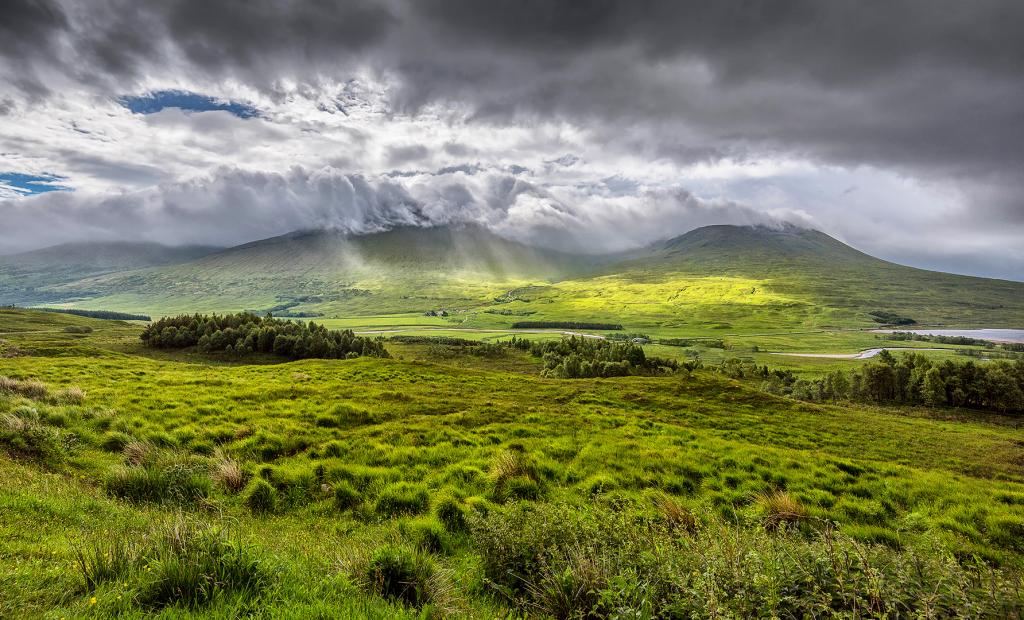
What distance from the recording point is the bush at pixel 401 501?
30.1ft

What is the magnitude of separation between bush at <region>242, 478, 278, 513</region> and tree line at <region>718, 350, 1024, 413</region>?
217 ft

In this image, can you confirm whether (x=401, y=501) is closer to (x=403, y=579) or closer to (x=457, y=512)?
(x=457, y=512)

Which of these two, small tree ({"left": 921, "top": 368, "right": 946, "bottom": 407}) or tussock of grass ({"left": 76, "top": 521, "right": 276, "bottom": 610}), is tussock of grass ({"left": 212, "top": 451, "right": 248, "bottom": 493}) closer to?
tussock of grass ({"left": 76, "top": 521, "right": 276, "bottom": 610})

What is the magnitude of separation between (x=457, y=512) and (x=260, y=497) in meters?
4.46

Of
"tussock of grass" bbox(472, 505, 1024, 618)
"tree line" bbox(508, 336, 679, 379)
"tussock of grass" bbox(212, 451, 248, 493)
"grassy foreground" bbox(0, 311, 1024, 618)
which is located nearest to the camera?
"tussock of grass" bbox(472, 505, 1024, 618)

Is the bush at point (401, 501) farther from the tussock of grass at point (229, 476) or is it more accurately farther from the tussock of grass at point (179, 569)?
the tussock of grass at point (179, 569)

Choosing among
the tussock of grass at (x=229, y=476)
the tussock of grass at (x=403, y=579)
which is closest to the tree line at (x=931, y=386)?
the tussock of grass at (x=403, y=579)

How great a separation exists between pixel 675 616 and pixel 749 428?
2252 cm

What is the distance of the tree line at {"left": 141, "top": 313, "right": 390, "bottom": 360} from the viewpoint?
55188 mm

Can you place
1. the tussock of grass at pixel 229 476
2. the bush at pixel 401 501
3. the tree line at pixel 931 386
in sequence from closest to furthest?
the bush at pixel 401 501, the tussock of grass at pixel 229 476, the tree line at pixel 931 386

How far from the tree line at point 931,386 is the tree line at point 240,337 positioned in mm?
69453

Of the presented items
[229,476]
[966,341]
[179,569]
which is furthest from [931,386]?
[966,341]

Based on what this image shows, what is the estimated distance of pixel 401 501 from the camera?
9.45 metres

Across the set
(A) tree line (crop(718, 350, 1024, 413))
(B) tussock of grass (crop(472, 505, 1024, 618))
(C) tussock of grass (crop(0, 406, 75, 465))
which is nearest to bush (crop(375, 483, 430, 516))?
(B) tussock of grass (crop(472, 505, 1024, 618))
